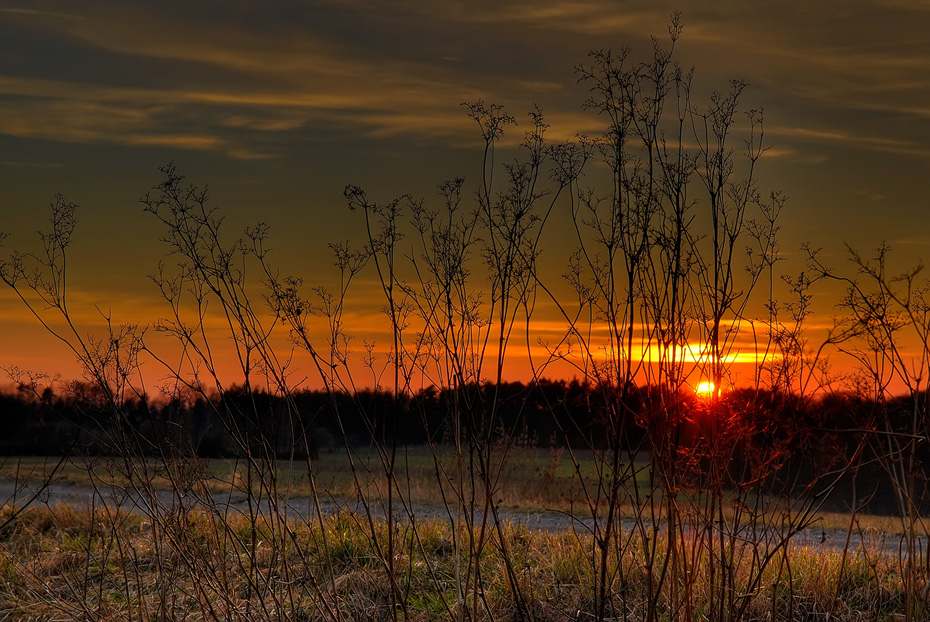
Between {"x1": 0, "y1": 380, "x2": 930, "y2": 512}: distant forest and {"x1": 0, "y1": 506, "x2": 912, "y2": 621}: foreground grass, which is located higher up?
{"x1": 0, "y1": 380, "x2": 930, "y2": 512}: distant forest

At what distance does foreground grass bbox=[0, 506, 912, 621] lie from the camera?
4297 millimetres

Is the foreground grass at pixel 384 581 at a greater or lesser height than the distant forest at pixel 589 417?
lesser

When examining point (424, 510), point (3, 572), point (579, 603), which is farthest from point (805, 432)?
point (424, 510)

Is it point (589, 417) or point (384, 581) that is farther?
point (384, 581)

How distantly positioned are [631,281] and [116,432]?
2.76m

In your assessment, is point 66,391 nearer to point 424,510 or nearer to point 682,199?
point 682,199

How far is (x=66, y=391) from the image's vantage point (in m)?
4.76

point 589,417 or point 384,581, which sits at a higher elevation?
point 589,417

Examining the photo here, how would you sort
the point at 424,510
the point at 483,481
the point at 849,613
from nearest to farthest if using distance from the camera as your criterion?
the point at 483,481 → the point at 849,613 → the point at 424,510

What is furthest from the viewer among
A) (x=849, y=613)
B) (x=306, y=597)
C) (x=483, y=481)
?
(x=306, y=597)

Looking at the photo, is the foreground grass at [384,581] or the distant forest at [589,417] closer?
the distant forest at [589,417]

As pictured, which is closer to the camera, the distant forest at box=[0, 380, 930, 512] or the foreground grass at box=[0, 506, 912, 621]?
the distant forest at box=[0, 380, 930, 512]

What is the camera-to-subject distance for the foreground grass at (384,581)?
4297mm

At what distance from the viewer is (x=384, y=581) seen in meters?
5.23
